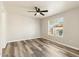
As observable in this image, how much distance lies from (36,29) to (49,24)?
1.12 meters

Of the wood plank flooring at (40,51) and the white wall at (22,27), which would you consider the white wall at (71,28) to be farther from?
the white wall at (22,27)

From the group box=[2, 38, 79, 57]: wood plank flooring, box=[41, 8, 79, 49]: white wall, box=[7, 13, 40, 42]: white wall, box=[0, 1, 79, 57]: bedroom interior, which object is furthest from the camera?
box=[7, 13, 40, 42]: white wall

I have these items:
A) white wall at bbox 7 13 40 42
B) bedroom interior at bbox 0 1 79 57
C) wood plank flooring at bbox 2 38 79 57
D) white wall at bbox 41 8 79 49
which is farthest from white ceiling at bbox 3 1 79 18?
white wall at bbox 7 13 40 42

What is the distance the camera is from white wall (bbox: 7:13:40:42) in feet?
20.6

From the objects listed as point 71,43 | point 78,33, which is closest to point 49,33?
point 71,43

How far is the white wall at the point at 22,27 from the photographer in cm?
628

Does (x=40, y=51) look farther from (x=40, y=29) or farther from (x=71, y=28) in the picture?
(x=40, y=29)

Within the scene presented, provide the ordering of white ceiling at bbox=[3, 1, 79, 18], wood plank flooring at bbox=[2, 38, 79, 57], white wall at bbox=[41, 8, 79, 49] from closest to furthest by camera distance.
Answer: white ceiling at bbox=[3, 1, 79, 18]
wood plank flooring at bbox=[2, 38, 79, 57]
white wall at bbox=[41, 8, 79, 49]

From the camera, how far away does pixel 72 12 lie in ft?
13.6

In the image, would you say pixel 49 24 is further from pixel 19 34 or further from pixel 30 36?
pixel 19 34

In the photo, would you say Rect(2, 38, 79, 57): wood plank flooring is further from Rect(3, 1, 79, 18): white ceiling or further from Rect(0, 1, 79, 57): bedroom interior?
Rect(3, 1, 79, 18): white ceiling

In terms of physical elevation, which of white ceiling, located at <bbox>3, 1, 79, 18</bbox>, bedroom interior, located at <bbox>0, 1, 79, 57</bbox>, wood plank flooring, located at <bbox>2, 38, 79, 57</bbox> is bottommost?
wood plank flooring, located at <bbox>2, 38, 79, 57</bbox>

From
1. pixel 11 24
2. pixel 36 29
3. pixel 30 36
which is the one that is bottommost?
pixel 30 36

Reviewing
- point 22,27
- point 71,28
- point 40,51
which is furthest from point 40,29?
point 40,51
